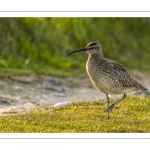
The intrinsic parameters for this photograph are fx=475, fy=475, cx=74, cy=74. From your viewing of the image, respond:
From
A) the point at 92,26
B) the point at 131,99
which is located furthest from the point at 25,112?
the point at 92,26

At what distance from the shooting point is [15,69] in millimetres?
12883

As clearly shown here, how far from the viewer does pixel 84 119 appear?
8.63 metres

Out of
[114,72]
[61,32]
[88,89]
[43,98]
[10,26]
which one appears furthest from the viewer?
[61,32]

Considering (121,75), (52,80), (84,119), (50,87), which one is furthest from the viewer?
(52,80)

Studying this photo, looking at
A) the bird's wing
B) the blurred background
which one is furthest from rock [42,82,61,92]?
the bird's wing

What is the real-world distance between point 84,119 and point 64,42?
6493 mm

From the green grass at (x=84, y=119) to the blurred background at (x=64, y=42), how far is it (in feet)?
11.2

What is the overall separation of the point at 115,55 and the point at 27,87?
4.70 m

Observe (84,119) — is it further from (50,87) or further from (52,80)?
(52,80)

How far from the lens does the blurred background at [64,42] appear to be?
13531mm

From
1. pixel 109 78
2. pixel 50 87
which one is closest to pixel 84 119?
pixel 109 78

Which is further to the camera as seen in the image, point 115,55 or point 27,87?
point 115,55

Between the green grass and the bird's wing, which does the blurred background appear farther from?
the bird's wing
